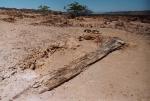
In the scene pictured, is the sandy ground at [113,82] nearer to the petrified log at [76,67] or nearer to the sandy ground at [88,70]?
the sandy ground at [88,70]

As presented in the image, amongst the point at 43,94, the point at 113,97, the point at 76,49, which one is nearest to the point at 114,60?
the point at 76,49

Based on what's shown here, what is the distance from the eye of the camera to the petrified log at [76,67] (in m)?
7.07

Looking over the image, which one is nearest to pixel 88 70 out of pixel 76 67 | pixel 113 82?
pixel 76 67

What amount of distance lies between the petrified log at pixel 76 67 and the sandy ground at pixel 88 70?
4.4 inches

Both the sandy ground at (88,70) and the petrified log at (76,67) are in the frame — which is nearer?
the sandy ground at (88,70)

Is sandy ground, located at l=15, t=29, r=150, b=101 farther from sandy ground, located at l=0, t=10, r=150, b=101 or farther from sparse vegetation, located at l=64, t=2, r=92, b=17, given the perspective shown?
sparse vegetation, located at l=64, t=2, r=92, b=17

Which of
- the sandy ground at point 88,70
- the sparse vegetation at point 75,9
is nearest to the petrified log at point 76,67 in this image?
the sandy ground at point 88,70

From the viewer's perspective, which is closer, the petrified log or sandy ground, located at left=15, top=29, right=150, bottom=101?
sandy ground, located at left=15, top=29, right=150, bottom=101

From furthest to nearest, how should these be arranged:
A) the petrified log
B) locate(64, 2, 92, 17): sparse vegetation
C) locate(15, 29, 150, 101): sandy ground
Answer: locate(64, 2, 92, 17): sparse vegetation → the petrified log → locate(15, 29, 150, 101): sandy ground

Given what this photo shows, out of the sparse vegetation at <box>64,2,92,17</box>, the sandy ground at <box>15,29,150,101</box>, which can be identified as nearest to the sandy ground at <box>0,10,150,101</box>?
the sandy ground at <box>15,29,150,101</box>

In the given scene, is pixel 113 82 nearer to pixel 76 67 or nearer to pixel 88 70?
pixel 88 70

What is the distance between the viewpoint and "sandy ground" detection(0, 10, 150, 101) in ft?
22.1

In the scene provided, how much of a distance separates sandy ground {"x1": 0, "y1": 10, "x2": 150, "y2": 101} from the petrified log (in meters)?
0.11

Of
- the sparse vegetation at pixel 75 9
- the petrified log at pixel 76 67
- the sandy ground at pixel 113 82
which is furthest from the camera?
the sparse vegetation at pixel 75 9
